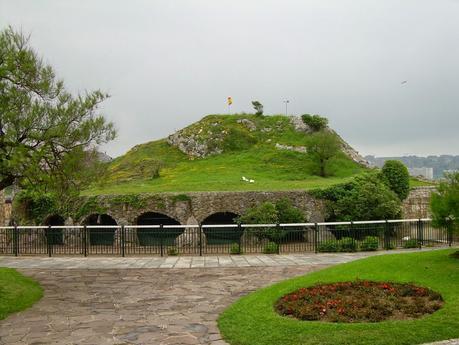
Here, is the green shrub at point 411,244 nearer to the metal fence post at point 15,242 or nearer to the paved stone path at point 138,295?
the paved stone path at point 138,295

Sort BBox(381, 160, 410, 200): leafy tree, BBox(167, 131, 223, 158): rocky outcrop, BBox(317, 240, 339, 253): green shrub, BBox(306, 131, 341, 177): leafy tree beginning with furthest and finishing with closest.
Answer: BBox(167, 131, 223, 158): rocky outcrop, BBox(306, 131, 341, 177): leafy tree, BBox(381, 160, 410, 200): leafy tree, BBox(317, 240, 339, 253): green shrub

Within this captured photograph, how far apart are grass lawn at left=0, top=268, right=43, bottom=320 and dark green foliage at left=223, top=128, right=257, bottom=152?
31.1 metres

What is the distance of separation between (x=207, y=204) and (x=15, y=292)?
1526 cm

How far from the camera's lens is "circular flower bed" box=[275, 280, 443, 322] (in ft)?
25.5

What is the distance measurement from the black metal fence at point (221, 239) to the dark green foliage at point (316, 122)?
23428mm

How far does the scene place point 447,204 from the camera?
11.0 m

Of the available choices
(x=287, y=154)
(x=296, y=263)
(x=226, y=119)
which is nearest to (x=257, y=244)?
(x=296, y=263)

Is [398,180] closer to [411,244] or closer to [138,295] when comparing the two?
[411,244]

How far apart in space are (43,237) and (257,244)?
8640 mm

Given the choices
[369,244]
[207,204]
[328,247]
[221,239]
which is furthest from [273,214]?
[369,244]

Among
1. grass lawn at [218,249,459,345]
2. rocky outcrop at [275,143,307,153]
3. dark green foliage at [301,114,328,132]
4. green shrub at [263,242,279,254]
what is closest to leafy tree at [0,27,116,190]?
grass lawn at [218,249,459,345]

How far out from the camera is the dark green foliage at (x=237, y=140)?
4334 cm

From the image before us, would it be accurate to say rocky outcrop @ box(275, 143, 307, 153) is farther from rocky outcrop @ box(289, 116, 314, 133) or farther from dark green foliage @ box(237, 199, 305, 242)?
dark green foliage @ box(237, 199, 305, 242)

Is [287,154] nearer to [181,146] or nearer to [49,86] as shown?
[181,146]
